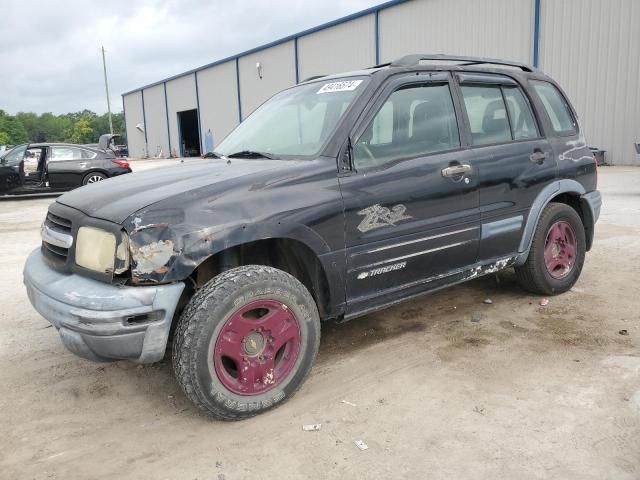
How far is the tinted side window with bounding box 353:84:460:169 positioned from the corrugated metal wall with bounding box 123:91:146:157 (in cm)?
4158

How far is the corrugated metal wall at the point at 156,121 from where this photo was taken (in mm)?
38094

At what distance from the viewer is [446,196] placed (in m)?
3.50

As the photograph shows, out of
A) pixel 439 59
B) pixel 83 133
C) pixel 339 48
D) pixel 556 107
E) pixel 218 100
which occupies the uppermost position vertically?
pixel 339 48

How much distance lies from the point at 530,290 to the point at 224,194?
296cm

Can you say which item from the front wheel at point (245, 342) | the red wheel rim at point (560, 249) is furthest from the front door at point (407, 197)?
the red wheel rim at point (560, 249)

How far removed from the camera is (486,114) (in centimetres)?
394

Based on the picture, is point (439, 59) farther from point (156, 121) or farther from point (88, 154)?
point (156, 121)

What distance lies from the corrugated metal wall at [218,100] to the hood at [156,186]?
2653 cm

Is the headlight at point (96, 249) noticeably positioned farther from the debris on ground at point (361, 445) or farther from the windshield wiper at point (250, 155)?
the debris on ground at point (361, 445)

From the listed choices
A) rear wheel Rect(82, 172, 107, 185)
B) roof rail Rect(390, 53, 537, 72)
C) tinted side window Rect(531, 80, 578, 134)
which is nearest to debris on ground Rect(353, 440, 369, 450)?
roof rail Rect(390, 53, 537, 72)

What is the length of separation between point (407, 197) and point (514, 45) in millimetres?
14742

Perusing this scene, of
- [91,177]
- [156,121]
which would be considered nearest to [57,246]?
[91,177]

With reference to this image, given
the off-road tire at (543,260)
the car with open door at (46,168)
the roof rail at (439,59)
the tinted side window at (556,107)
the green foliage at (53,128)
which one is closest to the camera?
the roof rail at (439,59)

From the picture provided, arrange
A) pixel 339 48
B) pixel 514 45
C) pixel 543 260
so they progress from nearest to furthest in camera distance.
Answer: pixel 543 260, pixel 514 45, pixel 339 48
